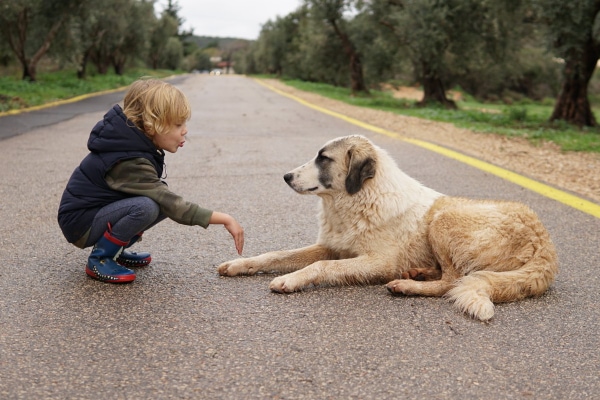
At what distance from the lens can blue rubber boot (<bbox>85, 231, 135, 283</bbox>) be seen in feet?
13.1

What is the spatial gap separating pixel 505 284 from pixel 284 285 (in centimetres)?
134

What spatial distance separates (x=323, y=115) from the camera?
1884 centimetres

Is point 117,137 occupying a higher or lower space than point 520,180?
higher

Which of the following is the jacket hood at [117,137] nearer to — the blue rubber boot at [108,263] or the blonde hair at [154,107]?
the blonde hair at [154,107]

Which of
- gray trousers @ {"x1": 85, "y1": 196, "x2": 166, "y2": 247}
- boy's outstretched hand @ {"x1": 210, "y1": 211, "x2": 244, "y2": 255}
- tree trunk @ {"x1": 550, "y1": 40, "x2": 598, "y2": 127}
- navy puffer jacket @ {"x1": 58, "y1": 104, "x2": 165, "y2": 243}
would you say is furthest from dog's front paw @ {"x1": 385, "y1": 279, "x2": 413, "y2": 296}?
tree trunk @ {"x1": 550, "y1": 40, "x2": 598, "y2": 127}

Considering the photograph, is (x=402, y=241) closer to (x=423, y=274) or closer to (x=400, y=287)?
(x=423, y=274)

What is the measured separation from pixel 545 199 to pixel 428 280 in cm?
335

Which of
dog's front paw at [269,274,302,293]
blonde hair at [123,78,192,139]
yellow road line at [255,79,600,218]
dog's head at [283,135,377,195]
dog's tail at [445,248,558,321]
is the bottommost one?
yellow road line at [255,79,600,218]

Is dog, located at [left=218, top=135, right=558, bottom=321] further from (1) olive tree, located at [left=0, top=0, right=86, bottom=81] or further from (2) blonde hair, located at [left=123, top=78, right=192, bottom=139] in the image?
(1) olive tree, located at [left=0, top=0, right=86, bottom=81]

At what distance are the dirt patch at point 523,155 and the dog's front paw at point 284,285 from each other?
447 centimetres

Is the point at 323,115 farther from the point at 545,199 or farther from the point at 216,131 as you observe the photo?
the point at 545,199

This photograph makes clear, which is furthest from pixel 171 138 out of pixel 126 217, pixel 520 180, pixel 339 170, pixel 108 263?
pixel 520 180

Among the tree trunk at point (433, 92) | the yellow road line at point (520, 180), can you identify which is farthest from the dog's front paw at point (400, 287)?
the tree trunk at point (433, 92)

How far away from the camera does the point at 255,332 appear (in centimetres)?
329
